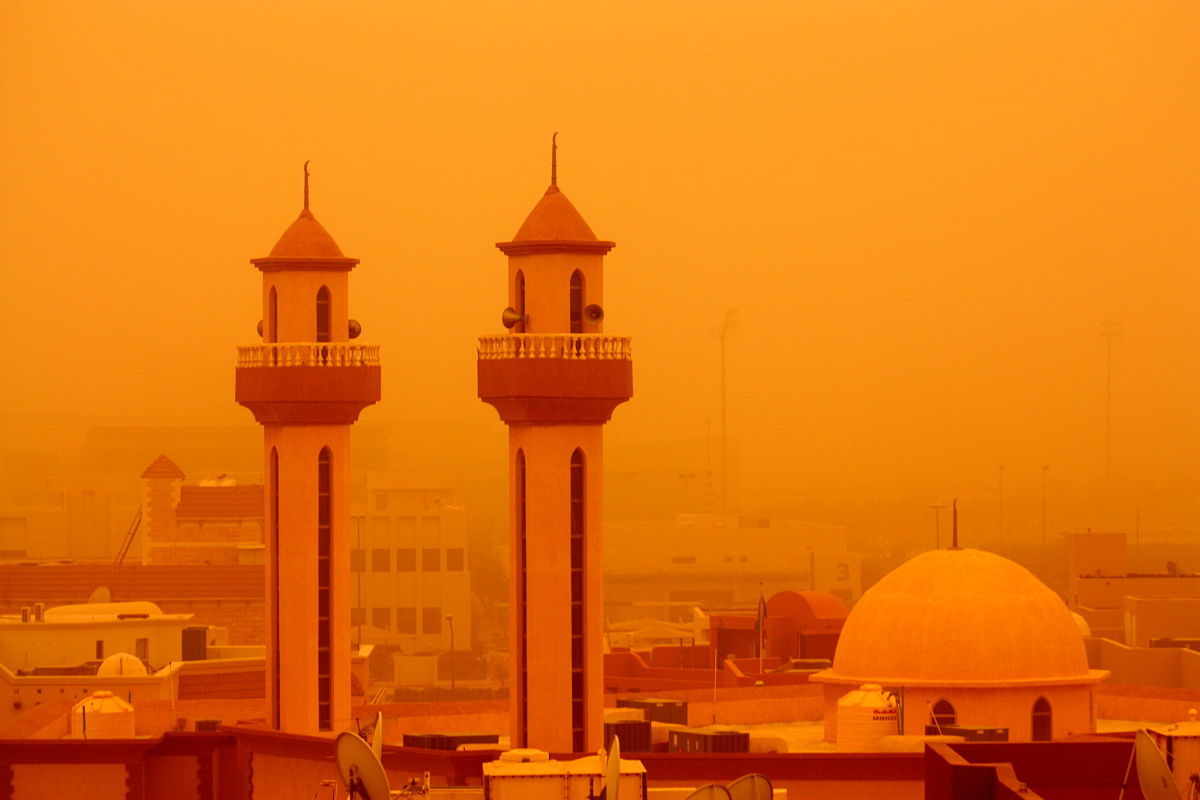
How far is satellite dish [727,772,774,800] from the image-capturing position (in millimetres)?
24438

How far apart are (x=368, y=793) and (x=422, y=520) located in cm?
6766

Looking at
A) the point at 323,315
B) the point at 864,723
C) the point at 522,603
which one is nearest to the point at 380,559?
the point at 323,315

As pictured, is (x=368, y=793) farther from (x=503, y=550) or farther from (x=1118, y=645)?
(x=503, y=550)

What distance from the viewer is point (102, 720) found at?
36.5 meters

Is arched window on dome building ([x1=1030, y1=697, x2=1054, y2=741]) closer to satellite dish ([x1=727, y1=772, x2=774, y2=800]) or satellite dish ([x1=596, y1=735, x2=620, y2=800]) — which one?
satellite dish ([x1=727, y1=772, x2=774, y2=800])

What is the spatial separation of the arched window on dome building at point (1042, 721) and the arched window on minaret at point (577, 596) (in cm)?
722

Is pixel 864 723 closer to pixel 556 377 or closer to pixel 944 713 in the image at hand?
pixel 944 713

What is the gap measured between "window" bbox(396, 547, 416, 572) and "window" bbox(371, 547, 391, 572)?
19.7 inches

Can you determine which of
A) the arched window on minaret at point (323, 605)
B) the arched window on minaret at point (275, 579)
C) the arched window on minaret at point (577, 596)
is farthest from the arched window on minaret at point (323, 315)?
the arched window on minaret at point (577, 596)

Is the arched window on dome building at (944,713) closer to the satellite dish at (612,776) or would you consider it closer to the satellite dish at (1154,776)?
the satellite dish at (1154,776)

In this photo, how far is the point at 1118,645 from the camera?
57875 millimetres

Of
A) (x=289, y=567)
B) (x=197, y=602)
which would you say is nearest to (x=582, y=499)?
(x=289, y=567)

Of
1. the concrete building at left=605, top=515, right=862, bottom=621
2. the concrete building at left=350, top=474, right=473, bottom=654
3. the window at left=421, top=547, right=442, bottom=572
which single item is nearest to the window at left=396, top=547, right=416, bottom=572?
the concrete building at left=350, top=474, right=473, bottom=654

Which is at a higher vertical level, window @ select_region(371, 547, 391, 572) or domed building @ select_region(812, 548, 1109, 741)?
window @ select_region(371, 547, 391, 572)
